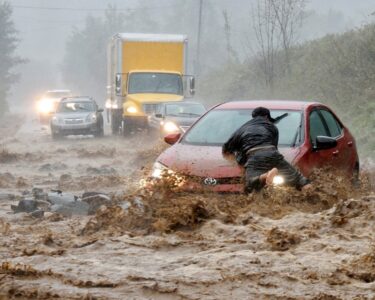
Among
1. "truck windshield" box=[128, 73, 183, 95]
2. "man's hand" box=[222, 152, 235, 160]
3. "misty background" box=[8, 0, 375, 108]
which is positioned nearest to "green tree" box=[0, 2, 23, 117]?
"misty background" box=[8, 0, 375, 108]

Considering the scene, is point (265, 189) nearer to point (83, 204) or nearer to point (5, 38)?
point (83, 204)

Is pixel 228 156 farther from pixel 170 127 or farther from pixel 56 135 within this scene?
pixel 56 135

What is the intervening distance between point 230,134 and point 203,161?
Answer: 1.07 meters

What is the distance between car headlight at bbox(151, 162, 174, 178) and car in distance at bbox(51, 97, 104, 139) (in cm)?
1961

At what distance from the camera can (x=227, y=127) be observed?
9.73 metres

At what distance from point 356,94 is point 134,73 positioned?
294 inches

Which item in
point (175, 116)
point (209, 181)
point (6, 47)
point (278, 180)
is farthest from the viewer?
point (6, 47)

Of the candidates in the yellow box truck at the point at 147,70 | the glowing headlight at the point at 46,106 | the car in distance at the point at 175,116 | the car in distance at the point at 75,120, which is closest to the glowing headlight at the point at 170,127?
the car in distance at the point at 175,116

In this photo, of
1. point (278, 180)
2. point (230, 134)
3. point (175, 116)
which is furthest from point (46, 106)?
point (278, 180)

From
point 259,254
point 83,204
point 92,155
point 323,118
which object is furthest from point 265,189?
point 92,155

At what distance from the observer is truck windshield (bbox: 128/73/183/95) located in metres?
26.8

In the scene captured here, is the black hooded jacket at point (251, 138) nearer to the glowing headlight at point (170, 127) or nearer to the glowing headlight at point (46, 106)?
the glowing headlight at point (170, 127)

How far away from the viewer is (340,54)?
99.3 ft

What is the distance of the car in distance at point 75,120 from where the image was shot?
28.2 meters
